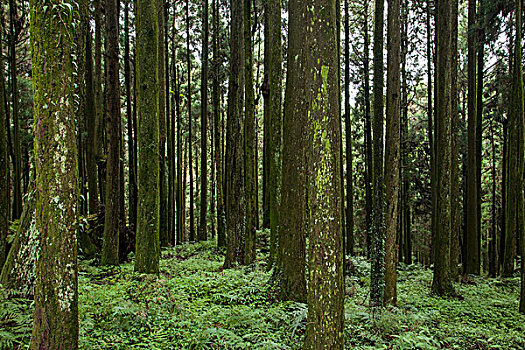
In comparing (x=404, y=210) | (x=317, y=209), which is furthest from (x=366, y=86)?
(x=317, y=209)

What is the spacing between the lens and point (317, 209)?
12.3 ft

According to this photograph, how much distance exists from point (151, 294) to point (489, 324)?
709 cm

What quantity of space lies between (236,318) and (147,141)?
13.0 ft

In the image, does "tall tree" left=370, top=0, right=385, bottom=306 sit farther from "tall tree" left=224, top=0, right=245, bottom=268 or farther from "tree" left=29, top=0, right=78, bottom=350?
"tree" left=29, top=0, right=78, bottom=350

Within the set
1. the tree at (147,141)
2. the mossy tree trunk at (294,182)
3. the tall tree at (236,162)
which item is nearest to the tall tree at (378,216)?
the mossy tree trunk at (294,182)

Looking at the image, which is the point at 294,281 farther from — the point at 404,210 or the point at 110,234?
the point at 404,210

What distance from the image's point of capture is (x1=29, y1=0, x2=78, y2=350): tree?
11.1 ft

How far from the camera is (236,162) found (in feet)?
35.0

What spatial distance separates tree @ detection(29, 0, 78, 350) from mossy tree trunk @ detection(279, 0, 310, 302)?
373cm

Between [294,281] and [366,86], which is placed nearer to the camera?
[294,281]

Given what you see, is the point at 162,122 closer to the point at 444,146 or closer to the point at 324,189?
the point at 444,146

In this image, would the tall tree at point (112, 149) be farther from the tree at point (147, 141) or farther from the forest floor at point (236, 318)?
the tree at point (147, 141)

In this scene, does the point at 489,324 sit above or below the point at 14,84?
below

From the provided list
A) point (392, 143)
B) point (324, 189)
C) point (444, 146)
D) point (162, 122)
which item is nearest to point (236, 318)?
point (324, 189)
